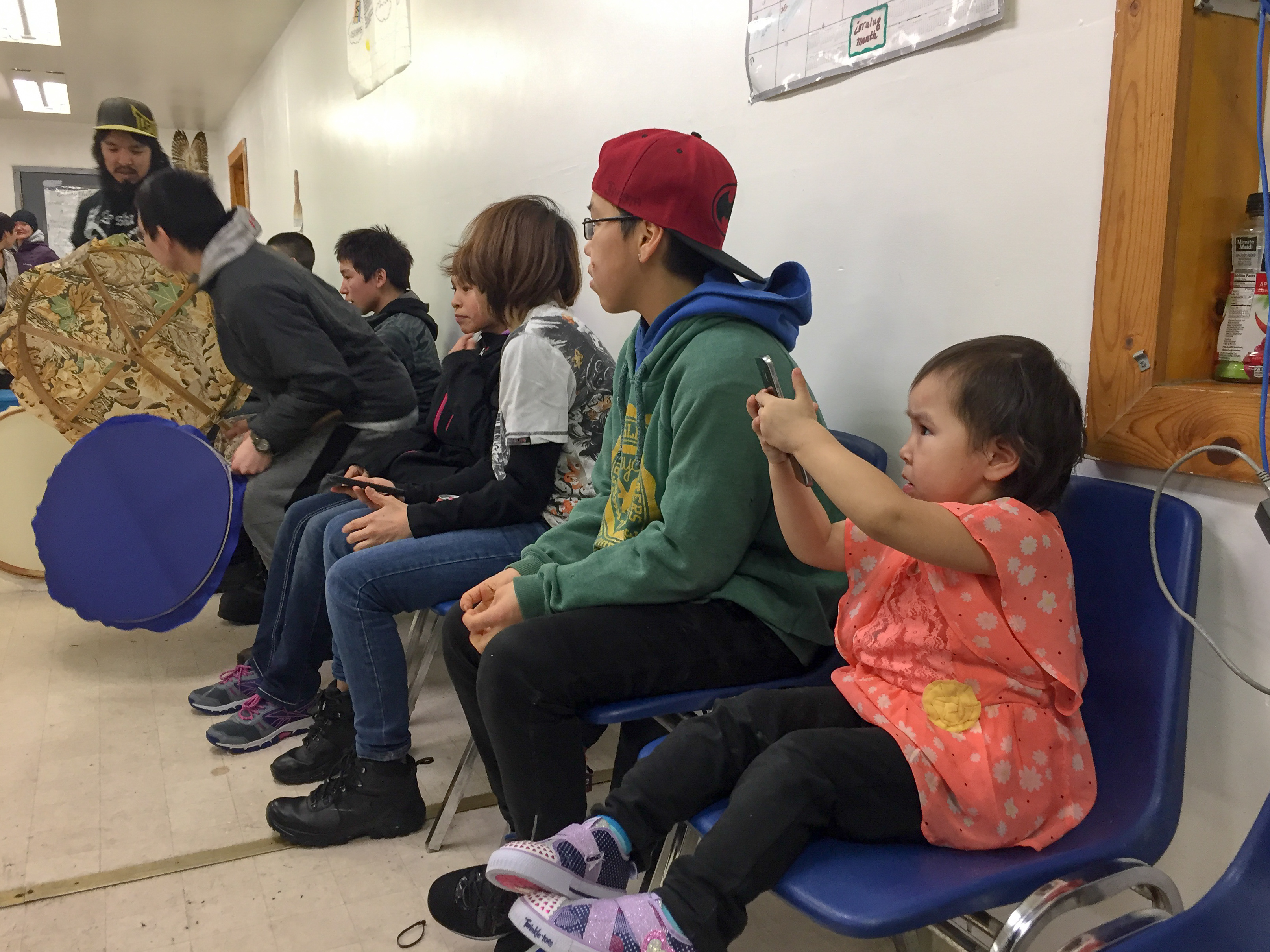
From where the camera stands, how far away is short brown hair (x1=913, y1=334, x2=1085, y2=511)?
3.17ft

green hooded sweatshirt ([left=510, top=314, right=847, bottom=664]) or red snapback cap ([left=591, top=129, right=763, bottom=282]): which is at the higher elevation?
red snapback cap ([left=591, top=129, right=763, bottom=282])

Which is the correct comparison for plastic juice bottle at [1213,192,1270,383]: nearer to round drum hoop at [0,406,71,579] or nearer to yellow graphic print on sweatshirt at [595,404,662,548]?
yellow graphic print on sweatshirt at [595,404,662,548]

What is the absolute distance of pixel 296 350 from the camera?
2.25 metres

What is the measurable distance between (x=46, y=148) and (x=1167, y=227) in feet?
37.3

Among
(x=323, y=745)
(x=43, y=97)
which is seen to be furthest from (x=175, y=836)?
(x=43, y=97)

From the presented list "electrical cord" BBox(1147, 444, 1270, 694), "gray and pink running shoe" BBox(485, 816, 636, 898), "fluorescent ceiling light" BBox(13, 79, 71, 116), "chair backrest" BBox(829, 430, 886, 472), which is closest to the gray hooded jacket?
"chair backrest" BBox(829, 430, 886, 472)

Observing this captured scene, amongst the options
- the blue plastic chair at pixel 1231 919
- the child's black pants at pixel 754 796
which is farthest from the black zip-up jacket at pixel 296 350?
the blue plastic chair at pixel 1231 919

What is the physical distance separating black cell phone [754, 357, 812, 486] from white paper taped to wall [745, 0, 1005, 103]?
58 cm

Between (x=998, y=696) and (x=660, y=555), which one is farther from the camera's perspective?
(x=660, y=555)

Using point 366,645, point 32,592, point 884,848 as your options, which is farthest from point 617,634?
point 32,592

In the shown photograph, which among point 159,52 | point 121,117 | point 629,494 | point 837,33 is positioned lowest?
point 629,494

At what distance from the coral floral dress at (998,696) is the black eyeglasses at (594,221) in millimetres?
647

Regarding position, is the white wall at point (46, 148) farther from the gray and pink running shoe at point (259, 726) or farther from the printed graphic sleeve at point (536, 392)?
the printed graphic sleeve at point (536, 392)

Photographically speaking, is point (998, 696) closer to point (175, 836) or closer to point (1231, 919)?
point (1231, 919)
